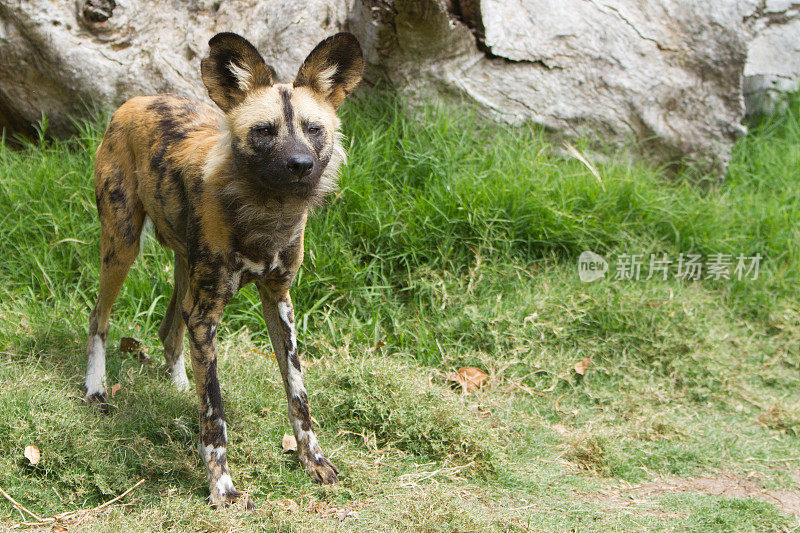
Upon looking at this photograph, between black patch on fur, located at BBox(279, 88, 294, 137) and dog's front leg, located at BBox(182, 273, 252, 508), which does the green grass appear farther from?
black patch on fur, located at BBox(279, 88, 294, 137)

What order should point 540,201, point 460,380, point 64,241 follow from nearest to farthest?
point 460,380, point 64,241, point 540,201

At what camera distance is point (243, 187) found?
10.3 ft

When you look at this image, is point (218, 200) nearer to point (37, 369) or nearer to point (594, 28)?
point (37, 369)

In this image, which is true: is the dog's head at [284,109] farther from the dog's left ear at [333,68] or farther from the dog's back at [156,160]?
the dog's back at [156,160]

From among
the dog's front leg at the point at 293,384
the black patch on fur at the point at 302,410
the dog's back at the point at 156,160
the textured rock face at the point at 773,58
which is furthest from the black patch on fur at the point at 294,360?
the textured rock face at the point at 773,58

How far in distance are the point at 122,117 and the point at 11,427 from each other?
5.07 feet

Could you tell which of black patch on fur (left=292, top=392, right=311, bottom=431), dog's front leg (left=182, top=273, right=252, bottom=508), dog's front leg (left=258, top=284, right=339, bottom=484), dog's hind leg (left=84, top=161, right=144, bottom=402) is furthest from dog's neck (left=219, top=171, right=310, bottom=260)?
dog's hind leg (left=84, top=161, right=144, bottom=402)

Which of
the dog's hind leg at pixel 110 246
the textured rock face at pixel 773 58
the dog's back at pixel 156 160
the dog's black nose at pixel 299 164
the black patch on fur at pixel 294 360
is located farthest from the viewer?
the textured rock face at pixel 773 58

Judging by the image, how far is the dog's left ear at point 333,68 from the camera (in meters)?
3.23

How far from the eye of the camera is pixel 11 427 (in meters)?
3.30

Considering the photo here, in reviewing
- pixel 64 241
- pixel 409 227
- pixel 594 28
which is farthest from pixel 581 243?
pixel 64 241

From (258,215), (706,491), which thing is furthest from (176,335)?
(706,491)

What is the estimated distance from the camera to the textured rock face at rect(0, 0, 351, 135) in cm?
509

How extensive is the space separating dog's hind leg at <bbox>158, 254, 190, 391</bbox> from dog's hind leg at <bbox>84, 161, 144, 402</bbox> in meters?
0.27
